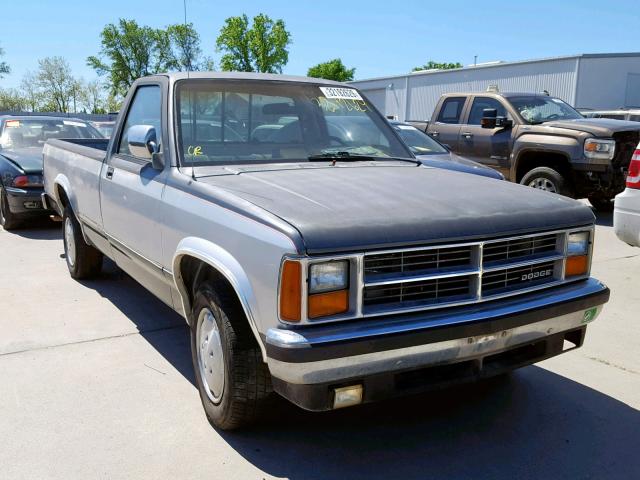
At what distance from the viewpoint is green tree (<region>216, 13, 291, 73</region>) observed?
74.1 meters

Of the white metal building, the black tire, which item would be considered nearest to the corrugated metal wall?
the white metal building

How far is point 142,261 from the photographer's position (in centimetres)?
394

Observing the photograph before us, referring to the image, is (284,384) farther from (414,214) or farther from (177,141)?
(177,141)

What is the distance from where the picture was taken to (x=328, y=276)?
2.47m

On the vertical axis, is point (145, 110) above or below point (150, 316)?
above

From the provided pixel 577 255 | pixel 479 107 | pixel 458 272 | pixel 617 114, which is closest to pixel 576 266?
pixel 577 255

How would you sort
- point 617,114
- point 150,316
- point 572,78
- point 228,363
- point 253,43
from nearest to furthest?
1. point 228,363
2. point 150,316
3. point 617,114
4. point 572,78
5. point 253,43

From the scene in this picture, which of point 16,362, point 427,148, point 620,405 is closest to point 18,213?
point 16,362

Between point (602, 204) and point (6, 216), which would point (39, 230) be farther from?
point (602, 204)

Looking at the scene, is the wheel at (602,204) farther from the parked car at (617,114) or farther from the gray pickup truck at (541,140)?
the parked car at (617,114)

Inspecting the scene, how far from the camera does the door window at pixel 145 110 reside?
3.96 m

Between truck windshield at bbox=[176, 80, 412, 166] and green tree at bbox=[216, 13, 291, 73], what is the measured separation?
72669mm

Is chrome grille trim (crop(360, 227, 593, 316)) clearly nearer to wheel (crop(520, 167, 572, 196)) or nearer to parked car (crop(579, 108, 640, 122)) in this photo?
wheel (crop(520, 167, 572, 196))

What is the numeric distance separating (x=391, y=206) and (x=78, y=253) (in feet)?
13.6
